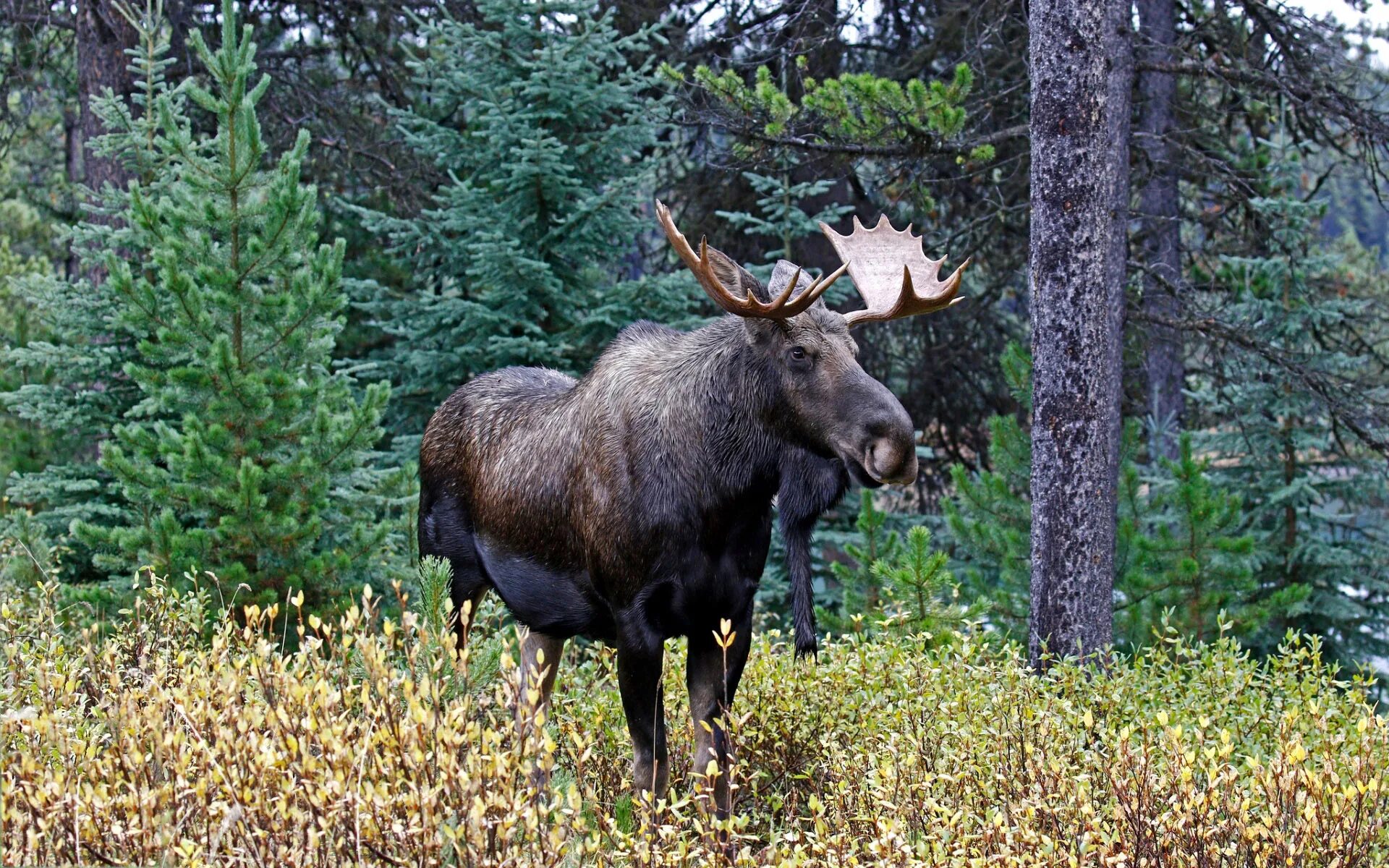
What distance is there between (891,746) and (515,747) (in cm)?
184

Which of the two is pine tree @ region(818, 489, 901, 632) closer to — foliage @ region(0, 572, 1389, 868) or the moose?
foliage @ region(0, 572, 1389, 868)

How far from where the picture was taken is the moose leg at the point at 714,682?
4918mm

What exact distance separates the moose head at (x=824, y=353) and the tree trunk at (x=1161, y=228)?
254 inches

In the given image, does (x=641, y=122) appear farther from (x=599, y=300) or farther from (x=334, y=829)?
(x=334, y=829)

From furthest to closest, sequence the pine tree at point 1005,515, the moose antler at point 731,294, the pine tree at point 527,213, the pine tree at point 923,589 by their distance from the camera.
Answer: the pine tree at point 527,213
the pine tree at point 1005,515
the pine tree at point 923,589
the moose antler at point 731,294

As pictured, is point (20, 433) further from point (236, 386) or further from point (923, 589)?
point (923, 589)

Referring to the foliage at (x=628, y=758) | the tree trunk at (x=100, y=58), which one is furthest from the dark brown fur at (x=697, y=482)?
the tree trunk at (x=100, y=58)

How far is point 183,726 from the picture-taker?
13.5 ft

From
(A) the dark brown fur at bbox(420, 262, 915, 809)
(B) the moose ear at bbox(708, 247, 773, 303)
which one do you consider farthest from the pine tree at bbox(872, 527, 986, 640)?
(B) the moose ear at bbox(708, 247, 773, 303)

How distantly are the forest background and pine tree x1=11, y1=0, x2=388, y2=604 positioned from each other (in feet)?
0.08

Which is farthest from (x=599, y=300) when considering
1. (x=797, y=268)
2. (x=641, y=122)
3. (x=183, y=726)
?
(x=183, y=726)

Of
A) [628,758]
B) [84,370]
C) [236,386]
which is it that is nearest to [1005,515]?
[628,758]

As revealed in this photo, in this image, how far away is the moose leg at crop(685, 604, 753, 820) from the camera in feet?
16.1

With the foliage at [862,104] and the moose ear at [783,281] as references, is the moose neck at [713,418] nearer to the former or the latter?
the moose ear at [783,281]
